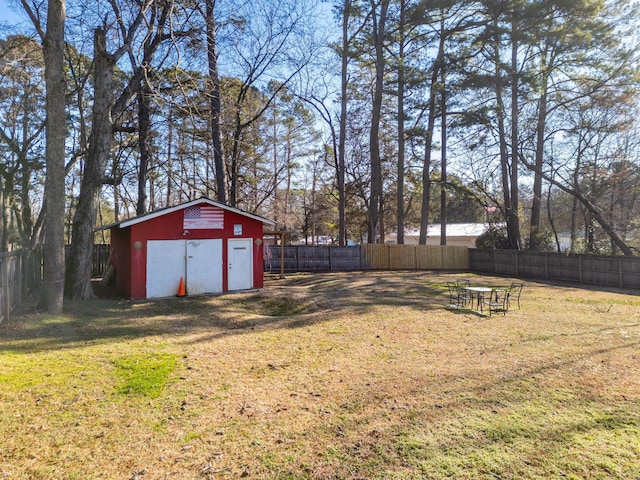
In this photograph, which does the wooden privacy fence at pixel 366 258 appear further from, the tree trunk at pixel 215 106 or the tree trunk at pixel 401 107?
the tree trunk at pixel 215 106

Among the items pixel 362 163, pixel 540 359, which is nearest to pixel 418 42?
pixel 362 163

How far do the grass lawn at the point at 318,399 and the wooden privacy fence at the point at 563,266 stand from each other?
31.7ft

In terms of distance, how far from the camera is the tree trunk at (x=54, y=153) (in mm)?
7945

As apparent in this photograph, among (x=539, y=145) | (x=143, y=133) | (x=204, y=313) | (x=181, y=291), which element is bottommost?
(x=204, y=313)

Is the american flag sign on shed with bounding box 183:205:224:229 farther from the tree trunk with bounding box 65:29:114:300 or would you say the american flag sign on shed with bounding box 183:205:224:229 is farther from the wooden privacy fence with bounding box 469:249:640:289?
the wooden privacy fence with bounding box 469:249:640:289

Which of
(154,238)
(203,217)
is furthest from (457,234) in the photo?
(154,238)

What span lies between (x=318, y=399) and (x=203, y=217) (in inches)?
368

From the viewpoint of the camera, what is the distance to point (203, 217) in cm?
1238

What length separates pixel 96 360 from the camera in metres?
5.37

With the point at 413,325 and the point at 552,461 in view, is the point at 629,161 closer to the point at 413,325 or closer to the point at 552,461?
the point at 413,325

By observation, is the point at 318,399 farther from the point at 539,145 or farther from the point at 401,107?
the point at 539,145

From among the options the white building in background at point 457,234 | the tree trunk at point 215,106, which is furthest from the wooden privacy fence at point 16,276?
the white building in background at point 457,234

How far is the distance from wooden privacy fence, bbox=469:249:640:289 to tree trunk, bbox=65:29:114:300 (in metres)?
19.8

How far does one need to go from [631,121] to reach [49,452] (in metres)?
24.5
